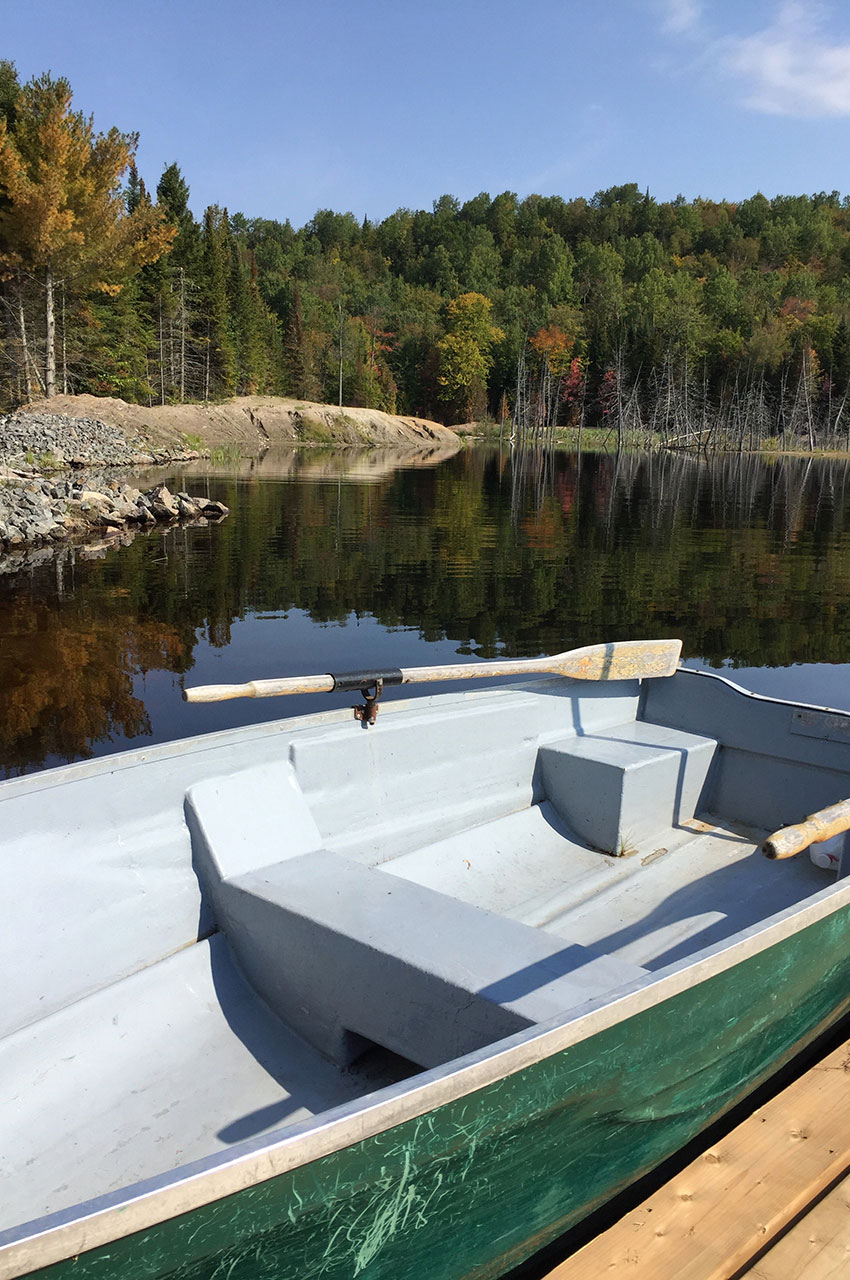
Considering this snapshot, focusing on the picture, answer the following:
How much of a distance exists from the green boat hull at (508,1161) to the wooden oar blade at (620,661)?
214 cm

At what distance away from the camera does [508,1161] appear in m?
2.33

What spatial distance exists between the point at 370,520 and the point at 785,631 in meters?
12.3

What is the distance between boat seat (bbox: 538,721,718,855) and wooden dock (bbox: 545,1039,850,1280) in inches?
77.7

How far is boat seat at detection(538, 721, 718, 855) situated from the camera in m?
5.14

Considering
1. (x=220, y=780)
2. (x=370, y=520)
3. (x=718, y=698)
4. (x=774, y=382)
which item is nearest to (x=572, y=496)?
(x=370, y=520)

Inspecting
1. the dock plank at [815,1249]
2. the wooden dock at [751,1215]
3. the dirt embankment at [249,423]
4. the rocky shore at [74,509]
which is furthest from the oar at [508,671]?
the dirt embankment at [249,423]

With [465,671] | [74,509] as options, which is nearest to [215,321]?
[74,509]

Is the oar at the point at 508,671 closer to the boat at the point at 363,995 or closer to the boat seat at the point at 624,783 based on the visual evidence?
the boat at the point at 363,995

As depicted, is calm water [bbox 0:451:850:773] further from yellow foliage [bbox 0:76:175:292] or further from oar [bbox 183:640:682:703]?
yellow foliage [bbox 0:76:175:292]

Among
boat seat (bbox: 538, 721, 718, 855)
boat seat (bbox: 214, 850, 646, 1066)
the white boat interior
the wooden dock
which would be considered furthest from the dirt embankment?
the wooden dock

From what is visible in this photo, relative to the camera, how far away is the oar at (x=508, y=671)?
3.84 meters

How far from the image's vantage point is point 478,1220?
7.78 feet

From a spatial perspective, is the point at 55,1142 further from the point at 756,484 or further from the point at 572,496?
the point at 756,484

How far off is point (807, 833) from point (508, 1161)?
4.30ft
